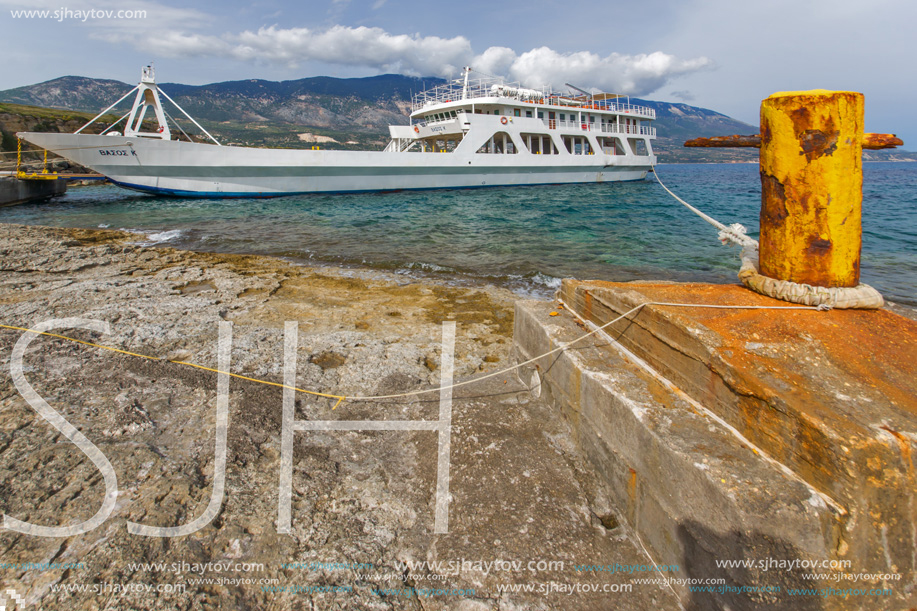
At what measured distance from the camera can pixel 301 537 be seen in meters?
1.62

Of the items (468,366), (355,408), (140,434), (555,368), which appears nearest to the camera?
(140,434)

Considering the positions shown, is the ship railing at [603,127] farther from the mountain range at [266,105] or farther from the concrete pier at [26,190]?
the mountain range at [266,105]

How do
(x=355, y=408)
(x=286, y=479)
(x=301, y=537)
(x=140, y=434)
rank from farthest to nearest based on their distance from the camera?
(x=355, y=408) → (x=140, y=434) → (x=286, y=479) → (x=301, y=537)

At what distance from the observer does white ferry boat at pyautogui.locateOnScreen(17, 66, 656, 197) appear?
18156 millimetres

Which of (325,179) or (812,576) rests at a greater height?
(325,179)

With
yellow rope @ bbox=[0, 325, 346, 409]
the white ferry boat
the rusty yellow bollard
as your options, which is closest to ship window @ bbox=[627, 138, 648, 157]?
the white ferry boat

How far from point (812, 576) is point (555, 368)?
139cm

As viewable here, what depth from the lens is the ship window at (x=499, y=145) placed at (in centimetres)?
2314

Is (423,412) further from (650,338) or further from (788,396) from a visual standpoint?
(788,396)

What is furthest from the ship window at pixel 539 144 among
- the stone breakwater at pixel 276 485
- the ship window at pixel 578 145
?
the stone breakwater at pixel 276 485

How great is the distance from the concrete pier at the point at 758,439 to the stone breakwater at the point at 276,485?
0.88 feet

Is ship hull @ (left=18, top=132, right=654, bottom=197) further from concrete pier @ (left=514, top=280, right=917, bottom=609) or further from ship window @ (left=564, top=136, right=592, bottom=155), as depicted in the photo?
concrete pier @ (left=514, top=280, right=917, bottom=609)

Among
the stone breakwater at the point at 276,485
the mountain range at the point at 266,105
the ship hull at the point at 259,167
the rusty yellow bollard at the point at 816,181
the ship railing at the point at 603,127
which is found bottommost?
the stone breakwater at the point at 276,485

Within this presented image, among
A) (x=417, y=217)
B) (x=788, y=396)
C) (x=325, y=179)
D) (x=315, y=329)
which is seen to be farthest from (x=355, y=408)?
(x=325, y=179)
